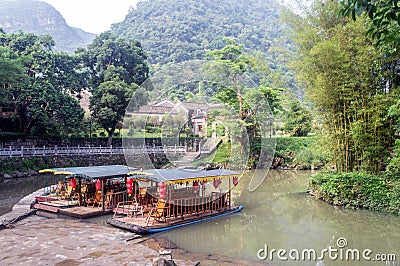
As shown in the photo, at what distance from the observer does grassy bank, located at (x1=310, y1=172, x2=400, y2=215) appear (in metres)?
9.48

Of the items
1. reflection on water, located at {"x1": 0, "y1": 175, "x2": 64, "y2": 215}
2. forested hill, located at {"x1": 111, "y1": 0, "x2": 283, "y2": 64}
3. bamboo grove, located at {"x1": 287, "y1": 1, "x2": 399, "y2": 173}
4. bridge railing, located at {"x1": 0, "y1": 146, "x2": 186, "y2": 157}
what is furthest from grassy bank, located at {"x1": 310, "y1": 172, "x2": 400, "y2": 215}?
reflection on water, located at {"x1": 0, "y1": 175, "x2": 64, "y2": 215}

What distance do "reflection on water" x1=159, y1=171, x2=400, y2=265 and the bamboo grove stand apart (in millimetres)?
1778

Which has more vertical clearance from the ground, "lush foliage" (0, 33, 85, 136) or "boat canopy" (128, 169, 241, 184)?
"lush foliage" (0, 33, 85, 136)

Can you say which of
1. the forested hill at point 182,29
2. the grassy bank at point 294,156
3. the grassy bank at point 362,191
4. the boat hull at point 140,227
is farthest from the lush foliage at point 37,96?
the grassy bank at point 362,191

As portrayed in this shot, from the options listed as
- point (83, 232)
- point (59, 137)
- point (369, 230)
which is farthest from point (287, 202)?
point (59, 137)

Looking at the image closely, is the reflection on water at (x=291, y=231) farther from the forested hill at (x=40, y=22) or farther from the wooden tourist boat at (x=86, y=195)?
the forested hill at (x=40, y=22)

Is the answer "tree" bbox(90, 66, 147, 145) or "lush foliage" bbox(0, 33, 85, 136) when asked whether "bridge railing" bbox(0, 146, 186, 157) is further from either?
"tree" bbox(90, 66, 147, 145)

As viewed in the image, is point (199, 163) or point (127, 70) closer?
point (199, 163)

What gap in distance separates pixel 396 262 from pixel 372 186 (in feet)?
13.0

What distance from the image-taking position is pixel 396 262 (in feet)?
A: 20.5

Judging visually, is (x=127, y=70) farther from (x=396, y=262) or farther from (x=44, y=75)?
(x=396, y=262)

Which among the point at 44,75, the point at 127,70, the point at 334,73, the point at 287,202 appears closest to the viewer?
the point at 334,73

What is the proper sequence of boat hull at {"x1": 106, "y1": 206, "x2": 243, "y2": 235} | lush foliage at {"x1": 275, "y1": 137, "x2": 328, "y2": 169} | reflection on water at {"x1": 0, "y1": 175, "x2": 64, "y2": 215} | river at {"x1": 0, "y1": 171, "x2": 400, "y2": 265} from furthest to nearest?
lush foliage at {"x1": 275, "y1": 137, "x2": 328, "y2": 169} < reflection on water at {"x1": 0, "y1": 175, "x2": 64, "y2": 215} < boat hull at {"x1": 106, "y1": 206, "x2": 243, "y2": 235} < river at {"x1": 0, "y1": 171, "x2": 400, "y2": 265}

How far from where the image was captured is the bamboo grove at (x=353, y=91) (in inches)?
378
